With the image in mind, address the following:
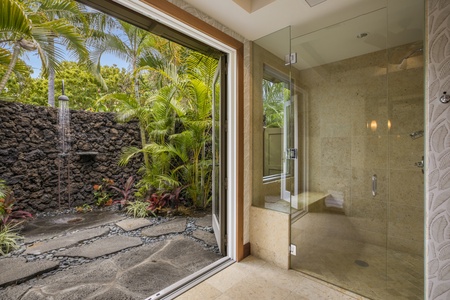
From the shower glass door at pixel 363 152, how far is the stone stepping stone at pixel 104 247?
2.05 m

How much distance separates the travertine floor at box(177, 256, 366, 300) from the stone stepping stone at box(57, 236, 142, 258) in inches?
52.9

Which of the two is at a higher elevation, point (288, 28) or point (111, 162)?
point (288, 28)

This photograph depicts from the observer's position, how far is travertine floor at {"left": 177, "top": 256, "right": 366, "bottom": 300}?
1.72 metres

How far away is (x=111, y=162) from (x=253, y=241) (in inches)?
156

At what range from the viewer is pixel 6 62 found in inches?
110

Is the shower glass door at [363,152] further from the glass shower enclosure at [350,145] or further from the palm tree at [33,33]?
the palm tree at [33,33]

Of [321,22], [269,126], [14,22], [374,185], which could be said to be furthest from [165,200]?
[321,22]

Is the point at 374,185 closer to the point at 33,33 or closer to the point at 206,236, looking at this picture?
the point at 206,236

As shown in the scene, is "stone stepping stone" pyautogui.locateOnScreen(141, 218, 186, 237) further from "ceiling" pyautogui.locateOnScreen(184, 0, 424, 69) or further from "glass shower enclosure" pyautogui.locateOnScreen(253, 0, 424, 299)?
"ceiling" pyautogui.locateOnScreen(184, 0, 424, 69)

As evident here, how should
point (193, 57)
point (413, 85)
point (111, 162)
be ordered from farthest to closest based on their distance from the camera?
1. point (111, 162)
2. point (193, 57)
3. point (413, 85)

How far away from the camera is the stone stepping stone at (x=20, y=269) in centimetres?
198

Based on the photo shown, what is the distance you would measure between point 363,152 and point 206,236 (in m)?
2.33

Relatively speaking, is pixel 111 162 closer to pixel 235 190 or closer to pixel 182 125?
pixel 182 125

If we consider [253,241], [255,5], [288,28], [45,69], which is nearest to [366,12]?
[288,28]
